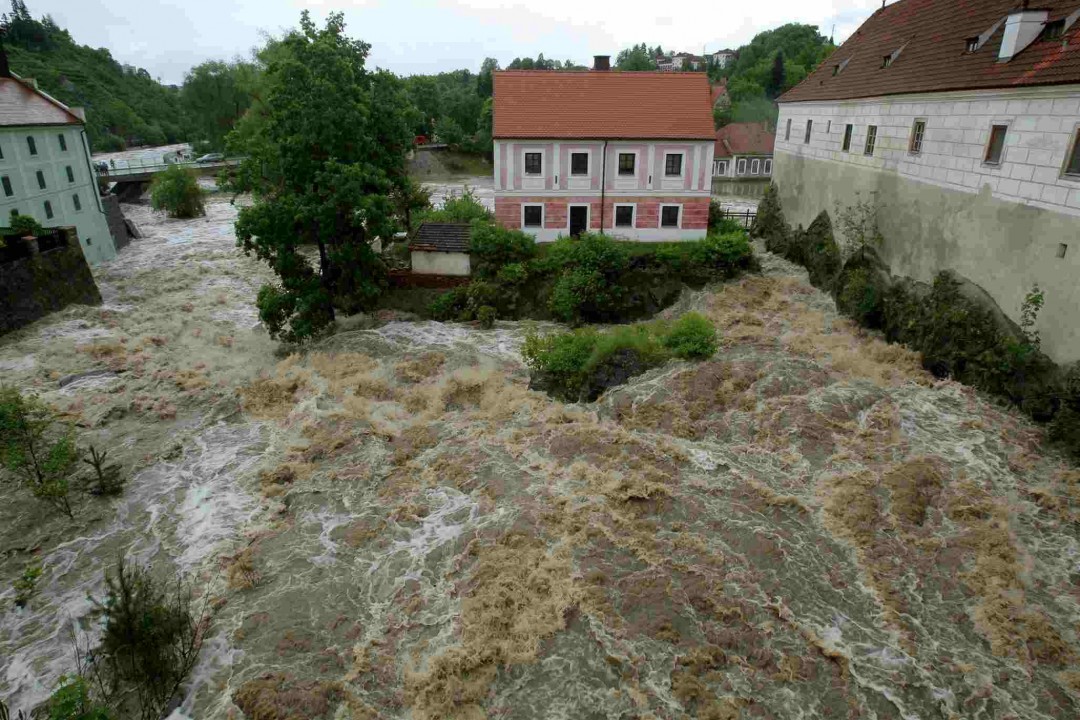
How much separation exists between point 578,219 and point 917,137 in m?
12.9

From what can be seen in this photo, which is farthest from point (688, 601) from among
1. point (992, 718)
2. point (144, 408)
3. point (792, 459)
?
point (144, 408)

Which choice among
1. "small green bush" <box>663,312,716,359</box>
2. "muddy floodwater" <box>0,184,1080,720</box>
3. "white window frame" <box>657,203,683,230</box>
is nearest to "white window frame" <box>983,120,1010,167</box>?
"muddy floodwater" <box>0,184,1080,720</box>

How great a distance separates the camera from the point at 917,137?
20.3m

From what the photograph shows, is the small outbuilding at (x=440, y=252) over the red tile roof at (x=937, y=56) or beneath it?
beneath

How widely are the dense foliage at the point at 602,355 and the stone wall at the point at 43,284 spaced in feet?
62.3

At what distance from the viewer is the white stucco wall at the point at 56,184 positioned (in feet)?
94.3

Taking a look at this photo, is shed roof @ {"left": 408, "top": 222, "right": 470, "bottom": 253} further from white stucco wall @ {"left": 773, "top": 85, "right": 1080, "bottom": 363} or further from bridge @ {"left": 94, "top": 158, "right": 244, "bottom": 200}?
bridge @ {"left": 94, "top": 158, "right": 244, "bottom": 200}

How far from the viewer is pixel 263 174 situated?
21.5 m

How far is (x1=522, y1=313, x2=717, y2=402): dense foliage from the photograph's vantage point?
18.3m

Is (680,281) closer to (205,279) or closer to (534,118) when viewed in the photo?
(534,118)

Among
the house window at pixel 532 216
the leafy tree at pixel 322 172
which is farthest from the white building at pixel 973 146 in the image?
the leafy tree at pixel 322 172

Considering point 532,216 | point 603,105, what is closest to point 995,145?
point 603,105

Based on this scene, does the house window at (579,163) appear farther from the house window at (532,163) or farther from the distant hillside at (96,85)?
the distant hillside at (96,85)

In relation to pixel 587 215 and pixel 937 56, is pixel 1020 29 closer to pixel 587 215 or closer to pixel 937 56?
pixel 937 56
